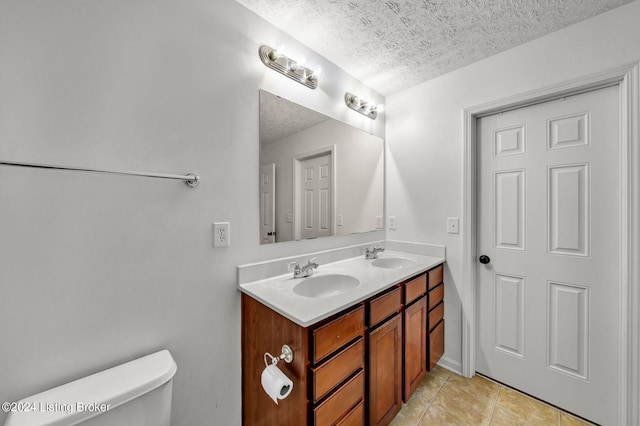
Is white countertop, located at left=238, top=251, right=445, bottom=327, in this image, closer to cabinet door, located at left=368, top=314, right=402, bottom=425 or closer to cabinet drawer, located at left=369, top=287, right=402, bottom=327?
cabinet drawer, located at left=369, top=287, right=402, bottom=327

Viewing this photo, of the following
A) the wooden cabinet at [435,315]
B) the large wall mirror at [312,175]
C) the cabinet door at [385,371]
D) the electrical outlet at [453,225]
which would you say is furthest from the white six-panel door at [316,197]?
the electrical outlet at [453,225]

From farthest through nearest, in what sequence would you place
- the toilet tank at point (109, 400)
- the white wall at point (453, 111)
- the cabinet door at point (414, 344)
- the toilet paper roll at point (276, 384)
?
1. the cabinet door at point (414, 344)
2. the white wall at point (453, 111)
3. the toilet paper roll at point (276, 384)
4. the toilet tank at point (109, 400)

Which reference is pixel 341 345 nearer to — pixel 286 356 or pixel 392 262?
pixel 286 356

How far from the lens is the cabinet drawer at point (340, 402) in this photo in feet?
3.28

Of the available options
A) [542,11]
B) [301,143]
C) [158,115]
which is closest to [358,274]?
[301,143]

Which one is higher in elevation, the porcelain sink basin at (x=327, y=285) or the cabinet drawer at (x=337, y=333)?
the porcelain sink basin at (x=327, y=285)

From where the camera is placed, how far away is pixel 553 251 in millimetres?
1623

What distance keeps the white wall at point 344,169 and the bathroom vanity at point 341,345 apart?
1.44 feet

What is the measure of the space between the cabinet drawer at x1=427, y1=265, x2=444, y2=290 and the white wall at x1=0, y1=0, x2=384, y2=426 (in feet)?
3.96

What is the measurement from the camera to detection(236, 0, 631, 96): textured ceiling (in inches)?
52.9

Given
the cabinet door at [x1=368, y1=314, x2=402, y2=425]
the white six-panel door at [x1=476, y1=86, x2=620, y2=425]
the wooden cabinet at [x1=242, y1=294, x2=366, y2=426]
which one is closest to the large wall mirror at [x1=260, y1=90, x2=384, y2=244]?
the wooden cabinet at [x1=242, y1=294, x2=366, y2=426]

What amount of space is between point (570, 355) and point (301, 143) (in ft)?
7.14

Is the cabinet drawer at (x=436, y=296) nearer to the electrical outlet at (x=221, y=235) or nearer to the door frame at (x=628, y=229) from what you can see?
the door frame at (x=628, y=229)

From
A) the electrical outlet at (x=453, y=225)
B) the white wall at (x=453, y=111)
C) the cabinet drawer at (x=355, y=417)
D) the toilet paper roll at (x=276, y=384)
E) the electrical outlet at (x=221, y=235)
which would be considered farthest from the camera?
the electrical outlet at (x=453, y=225)
